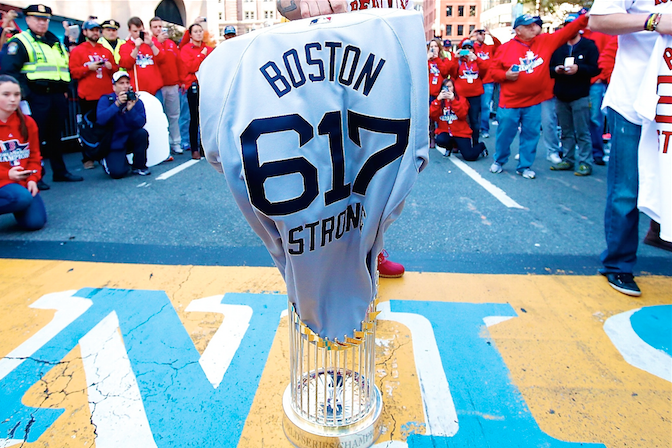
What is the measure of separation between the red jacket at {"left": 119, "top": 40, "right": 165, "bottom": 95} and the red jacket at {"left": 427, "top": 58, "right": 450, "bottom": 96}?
4.37 meters

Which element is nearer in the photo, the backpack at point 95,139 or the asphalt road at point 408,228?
the asphalt road at point 408,228

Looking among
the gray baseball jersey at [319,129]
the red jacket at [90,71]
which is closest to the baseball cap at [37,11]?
the red jacket at [90,71]

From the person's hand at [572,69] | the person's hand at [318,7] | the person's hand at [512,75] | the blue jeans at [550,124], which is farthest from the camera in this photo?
the blue jeans at [550,124]

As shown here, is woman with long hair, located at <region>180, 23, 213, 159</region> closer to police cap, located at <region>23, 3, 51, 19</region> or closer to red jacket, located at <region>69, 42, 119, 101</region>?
red jacket, located at <region>69, 42, 119, 101</region>

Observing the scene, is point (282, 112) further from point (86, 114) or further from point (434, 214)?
point (86, 114)

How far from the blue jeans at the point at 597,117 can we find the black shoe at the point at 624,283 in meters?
4.64

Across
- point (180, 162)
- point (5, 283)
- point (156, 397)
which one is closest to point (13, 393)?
point (156, 397)

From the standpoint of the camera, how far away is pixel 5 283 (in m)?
3.14

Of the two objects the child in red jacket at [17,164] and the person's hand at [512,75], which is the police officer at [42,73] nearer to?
the child in red jacket at [17,164]

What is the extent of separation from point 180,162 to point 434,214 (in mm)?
4417

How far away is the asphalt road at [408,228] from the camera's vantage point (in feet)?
11.6

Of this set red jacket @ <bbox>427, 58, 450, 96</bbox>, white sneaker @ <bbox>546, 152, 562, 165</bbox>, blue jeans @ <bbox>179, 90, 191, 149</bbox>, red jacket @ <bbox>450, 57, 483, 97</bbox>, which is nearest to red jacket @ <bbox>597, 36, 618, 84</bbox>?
white sneaker @ <bbox>546, 152, 562, 165</bbox>

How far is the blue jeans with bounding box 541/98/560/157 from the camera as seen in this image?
268 inches

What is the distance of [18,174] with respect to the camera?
166 inches
